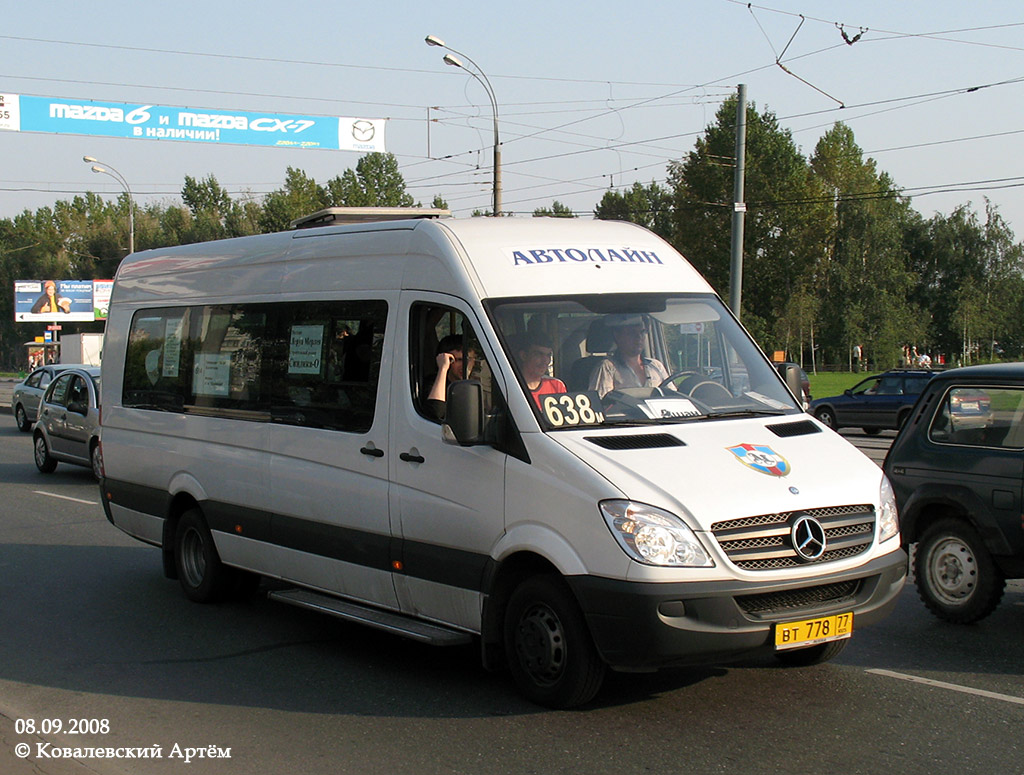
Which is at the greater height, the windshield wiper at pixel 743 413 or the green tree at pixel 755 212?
the green tree at pixel 755 212

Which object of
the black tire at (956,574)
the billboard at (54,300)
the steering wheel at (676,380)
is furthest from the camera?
the billboard at (54,300)

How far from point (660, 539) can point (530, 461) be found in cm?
76

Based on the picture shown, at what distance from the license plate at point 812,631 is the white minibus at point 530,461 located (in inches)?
0.5

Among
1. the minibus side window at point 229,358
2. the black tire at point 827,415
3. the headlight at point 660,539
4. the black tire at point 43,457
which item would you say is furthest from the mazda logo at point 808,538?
the black tire at point 827,415

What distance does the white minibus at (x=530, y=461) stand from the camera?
500 centimetres

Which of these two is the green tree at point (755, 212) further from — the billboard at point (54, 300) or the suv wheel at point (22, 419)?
the suv wheel at point (22, 419)

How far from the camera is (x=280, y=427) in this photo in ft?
23.5

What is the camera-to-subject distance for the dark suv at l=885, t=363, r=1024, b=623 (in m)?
6.91

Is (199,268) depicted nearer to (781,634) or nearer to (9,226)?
(781,634)

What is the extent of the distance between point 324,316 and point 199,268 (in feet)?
6.25

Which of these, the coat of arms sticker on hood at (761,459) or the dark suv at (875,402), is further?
the dark suv at (875,402)

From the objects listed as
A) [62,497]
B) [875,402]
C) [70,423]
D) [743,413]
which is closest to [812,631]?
[743,413]

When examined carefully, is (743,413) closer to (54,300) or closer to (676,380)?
(676,380)

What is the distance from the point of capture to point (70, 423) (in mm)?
16578
